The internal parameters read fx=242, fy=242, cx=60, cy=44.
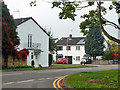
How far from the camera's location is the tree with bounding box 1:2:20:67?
97.1ft

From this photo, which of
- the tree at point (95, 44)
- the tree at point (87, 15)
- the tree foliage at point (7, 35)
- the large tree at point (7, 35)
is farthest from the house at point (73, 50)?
the tree at point (87, 15)

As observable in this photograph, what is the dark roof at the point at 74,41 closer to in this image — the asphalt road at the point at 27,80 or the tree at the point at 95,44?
the tree at the point at 95,44

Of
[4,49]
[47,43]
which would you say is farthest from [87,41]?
[4,49]

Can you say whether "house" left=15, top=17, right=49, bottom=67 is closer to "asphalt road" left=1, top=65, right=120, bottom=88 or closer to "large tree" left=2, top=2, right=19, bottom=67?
"large tree" left=2, top=2, right=19, bottom=67

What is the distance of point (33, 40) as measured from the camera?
3900cm

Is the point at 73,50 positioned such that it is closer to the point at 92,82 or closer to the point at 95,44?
the point at 95,44

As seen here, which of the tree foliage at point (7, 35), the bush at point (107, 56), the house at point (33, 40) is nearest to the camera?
the tree foliage at point (7, 35)

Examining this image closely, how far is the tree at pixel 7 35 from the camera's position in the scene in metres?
29.6

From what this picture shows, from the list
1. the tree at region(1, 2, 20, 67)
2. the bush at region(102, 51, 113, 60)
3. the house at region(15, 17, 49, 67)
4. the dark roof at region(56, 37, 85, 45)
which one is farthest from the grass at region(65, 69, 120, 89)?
the dark roof at region(56, 37, 85, 45)

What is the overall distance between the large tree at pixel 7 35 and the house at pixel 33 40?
4.35 metres

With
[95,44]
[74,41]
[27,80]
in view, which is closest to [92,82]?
[27,80]

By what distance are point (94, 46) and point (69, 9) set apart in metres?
Answer: 47.2

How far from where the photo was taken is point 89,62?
6594 cm

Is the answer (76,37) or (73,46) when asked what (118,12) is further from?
(76,37)
